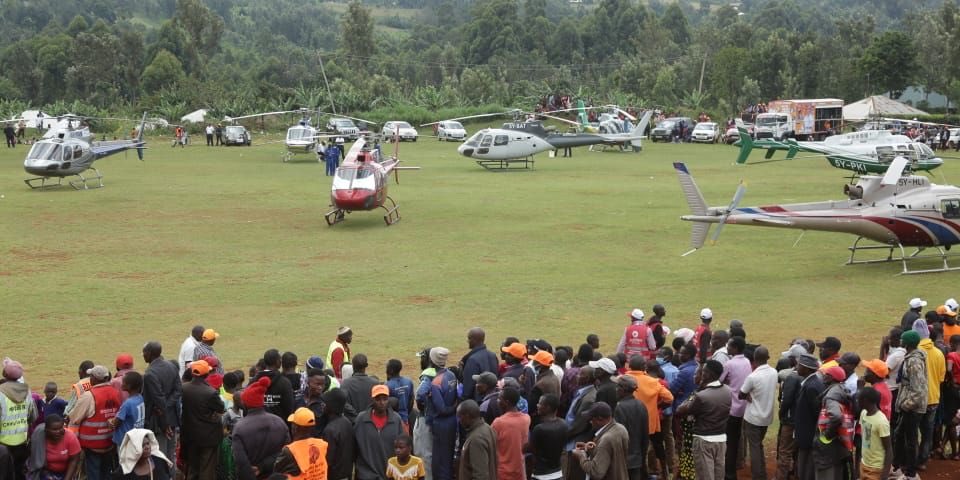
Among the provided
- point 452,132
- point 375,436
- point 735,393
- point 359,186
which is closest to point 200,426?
point 375,436

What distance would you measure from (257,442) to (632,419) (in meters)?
2.97

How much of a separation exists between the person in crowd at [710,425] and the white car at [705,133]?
165 ft

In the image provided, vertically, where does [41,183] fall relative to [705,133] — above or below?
below

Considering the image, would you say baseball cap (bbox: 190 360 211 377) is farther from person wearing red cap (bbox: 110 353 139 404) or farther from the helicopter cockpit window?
the helicopter cockpit window

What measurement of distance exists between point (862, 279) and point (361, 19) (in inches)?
3319

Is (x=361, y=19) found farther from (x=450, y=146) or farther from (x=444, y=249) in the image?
(x=444, y=249)

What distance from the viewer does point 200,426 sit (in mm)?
8977

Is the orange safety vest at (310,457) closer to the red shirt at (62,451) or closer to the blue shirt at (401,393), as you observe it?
the blue shirt at (401,393)

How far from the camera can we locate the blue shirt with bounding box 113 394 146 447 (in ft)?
28.5

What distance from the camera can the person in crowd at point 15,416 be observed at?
8.74m

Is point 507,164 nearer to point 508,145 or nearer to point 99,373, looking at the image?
point 508,145

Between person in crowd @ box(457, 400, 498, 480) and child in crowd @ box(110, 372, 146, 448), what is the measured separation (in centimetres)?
267

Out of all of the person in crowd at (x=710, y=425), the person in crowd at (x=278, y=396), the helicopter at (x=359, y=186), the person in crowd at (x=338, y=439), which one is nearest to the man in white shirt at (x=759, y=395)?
the person in crowd at (x=710, y=425)

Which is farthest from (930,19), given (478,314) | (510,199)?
(478,314)
